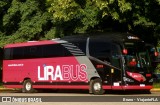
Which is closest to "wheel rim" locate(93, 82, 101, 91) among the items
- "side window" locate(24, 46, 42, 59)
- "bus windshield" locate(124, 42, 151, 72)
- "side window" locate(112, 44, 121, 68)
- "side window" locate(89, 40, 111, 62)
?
"side window" locate(89, 40, 111, 62)

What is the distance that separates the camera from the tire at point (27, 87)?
30094 millimetres

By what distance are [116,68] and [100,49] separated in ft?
4.77

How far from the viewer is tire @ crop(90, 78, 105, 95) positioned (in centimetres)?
2569

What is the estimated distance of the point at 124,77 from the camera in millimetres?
24766

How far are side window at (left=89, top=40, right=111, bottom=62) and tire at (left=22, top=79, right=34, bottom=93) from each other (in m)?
5.85

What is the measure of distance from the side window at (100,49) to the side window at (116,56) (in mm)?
274

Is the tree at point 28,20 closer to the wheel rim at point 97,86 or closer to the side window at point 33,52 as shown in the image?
the side window at point 33,52

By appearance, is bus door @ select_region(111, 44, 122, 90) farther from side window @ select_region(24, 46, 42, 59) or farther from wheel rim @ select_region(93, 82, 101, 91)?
side window @ select_region(24, 46, 42, 59)

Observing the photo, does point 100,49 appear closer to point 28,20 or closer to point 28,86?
point 28,86

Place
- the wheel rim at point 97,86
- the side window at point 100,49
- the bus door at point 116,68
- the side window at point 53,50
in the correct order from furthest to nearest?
1. the side window at point 53,50
2. the wheel rim at point 97,86
3. the side window at point 100,49
4. the bus door at point 116,68

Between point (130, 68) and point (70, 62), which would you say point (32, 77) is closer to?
point (70, 62)

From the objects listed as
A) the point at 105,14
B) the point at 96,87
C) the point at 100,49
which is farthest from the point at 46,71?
the point at 105,14

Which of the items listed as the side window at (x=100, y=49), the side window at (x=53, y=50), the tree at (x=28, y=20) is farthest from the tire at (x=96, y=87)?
the tree at (x=28, y=20)

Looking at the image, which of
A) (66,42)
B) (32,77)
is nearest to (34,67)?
(32,77)
